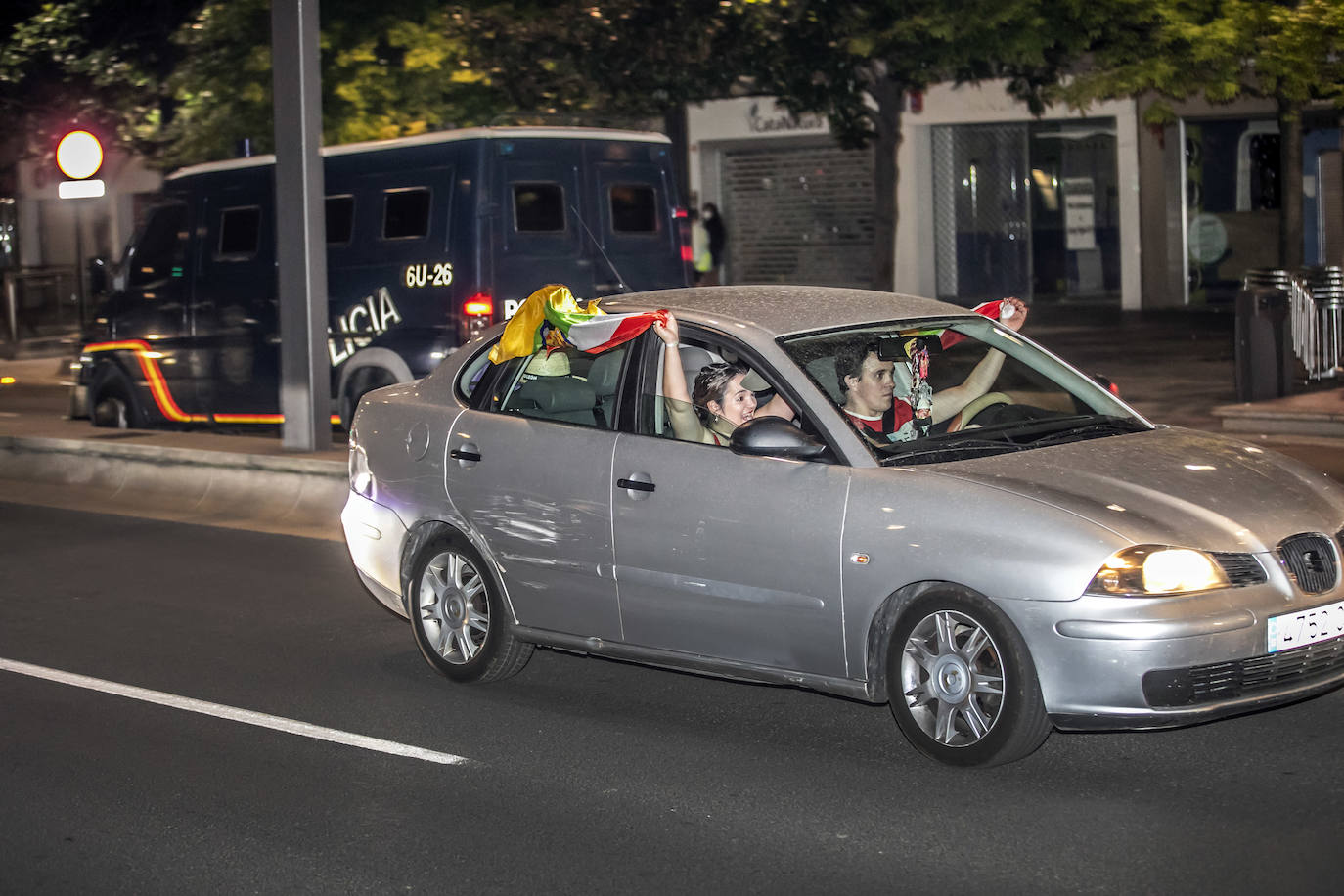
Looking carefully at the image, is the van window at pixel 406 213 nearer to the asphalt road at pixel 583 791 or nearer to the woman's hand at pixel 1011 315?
the asphalt road at pixel 583 791

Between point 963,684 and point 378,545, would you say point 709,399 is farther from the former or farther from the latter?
point 378,545

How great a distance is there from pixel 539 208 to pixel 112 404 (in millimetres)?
4931

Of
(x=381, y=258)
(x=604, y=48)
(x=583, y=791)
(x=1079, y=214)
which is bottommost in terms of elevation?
(x=583, y=791)

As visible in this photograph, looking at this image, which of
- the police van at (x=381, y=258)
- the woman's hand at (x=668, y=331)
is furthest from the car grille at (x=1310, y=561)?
the police van at (x=381, y=258)

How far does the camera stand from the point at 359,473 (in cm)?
816

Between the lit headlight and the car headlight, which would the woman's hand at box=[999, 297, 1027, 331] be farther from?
the lit headlight

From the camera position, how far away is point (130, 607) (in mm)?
9641

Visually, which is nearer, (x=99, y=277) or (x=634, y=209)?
(x=634, y=209)

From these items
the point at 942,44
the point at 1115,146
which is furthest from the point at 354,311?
the point at 1115,146

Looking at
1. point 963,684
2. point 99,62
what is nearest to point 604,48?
point 99,62

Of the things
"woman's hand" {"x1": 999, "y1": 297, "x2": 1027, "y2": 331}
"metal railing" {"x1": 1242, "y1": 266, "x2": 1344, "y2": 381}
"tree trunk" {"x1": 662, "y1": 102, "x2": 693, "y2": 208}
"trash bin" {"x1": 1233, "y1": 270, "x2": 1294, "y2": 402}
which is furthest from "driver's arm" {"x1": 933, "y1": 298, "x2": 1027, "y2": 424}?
"tree trunk" {"x1": 662, "y1": 102, "x2": 693, "y2": 208}

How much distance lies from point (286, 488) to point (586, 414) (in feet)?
19.8

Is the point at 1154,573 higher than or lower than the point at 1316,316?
lower

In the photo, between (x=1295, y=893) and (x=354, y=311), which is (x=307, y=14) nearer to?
(x=354, y=311)
